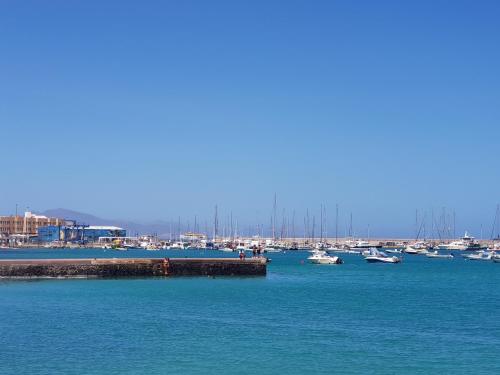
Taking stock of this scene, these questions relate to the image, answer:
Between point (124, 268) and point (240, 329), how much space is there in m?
29.8

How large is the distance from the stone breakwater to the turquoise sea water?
2343 mm

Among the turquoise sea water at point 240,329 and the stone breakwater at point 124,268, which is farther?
the stone breakwater at point 124,268

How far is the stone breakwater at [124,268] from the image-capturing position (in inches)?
2334

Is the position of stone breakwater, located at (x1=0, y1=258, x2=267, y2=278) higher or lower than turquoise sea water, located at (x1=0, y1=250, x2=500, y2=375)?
higher

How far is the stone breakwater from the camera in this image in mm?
59281

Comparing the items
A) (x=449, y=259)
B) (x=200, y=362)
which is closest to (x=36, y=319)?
(x=200, y=362)

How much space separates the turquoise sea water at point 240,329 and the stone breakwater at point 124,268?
92.2 inches

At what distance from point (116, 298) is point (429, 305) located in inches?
759

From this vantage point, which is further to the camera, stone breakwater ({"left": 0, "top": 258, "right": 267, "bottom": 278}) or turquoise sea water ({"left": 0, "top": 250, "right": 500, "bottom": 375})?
stone breakwater ({"left": 0, "top": 258, "right": 267, "bottom": 278})

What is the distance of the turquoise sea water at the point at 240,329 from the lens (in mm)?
26109

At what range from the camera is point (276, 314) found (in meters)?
39.1

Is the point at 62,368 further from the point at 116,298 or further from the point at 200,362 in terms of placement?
the point at 116,298

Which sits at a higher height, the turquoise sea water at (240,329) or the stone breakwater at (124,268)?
the stone breakwater at (124,268)

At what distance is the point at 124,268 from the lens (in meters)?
61.8
